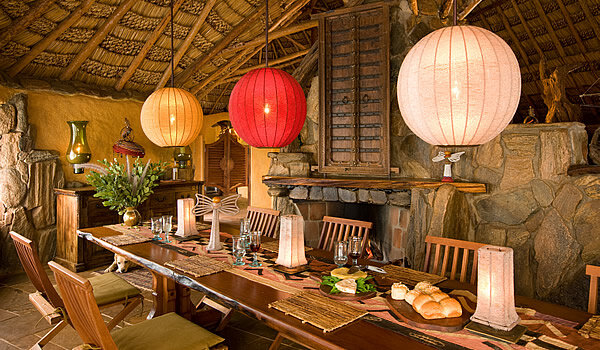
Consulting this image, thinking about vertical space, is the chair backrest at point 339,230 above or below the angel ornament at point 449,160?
below

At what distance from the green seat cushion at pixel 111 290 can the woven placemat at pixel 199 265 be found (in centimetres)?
52

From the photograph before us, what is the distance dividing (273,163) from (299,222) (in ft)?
8.63

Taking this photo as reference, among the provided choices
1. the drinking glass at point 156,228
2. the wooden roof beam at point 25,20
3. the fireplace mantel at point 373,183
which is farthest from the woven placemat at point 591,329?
the wooden roof beam at point 25,20

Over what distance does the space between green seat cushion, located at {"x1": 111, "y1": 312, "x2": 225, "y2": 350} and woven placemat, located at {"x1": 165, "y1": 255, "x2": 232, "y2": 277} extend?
0.28 m

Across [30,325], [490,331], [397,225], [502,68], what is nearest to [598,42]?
[397,225]

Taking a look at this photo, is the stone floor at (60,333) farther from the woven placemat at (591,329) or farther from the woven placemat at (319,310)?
the woven placemat at (591,329)

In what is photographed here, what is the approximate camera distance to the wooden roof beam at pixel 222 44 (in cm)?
523

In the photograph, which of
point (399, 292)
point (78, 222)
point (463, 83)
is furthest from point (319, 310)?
point (78, 222)

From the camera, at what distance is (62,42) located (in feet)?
14.3

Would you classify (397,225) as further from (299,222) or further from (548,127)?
(299,222)

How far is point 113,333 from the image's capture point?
2074 mm

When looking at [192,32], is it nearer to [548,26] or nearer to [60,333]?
[60,333]

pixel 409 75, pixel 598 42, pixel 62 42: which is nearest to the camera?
pixel 409 75

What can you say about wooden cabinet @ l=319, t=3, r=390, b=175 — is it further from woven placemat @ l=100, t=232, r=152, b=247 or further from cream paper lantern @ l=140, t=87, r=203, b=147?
woven placemat @ l=100, t=232, r=152, b=247
